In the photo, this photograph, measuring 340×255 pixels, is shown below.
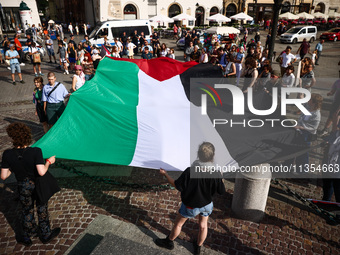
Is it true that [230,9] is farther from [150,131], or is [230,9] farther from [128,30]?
[150,131]

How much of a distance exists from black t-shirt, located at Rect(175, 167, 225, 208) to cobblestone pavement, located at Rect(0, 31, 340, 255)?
46.0 inches

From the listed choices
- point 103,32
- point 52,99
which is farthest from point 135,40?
point 52,99

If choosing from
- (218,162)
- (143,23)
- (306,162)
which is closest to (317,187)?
(306,162)

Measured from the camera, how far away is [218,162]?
4348mm

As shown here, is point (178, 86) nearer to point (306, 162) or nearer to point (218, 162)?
point (218, 162)

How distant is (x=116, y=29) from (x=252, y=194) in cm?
1942

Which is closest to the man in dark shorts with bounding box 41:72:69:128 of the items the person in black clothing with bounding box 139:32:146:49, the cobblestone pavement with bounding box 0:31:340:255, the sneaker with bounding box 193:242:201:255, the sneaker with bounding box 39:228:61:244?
the cobblestone pavement with bounding box 0:31:340:255

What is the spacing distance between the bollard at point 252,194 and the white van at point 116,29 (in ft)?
59.8

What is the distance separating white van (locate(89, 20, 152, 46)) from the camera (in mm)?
19906

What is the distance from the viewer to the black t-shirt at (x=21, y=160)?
352 centimetres

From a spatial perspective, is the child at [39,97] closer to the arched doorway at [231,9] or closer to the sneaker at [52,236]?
the sneaker at [52,236]

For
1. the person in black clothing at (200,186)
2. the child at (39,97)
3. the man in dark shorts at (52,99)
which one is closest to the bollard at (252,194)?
the person in black clothing at (200,186)

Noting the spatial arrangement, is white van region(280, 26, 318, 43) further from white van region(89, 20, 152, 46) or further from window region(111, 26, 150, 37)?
window region(111, 26, 150, 37)

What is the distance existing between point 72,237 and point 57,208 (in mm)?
865
